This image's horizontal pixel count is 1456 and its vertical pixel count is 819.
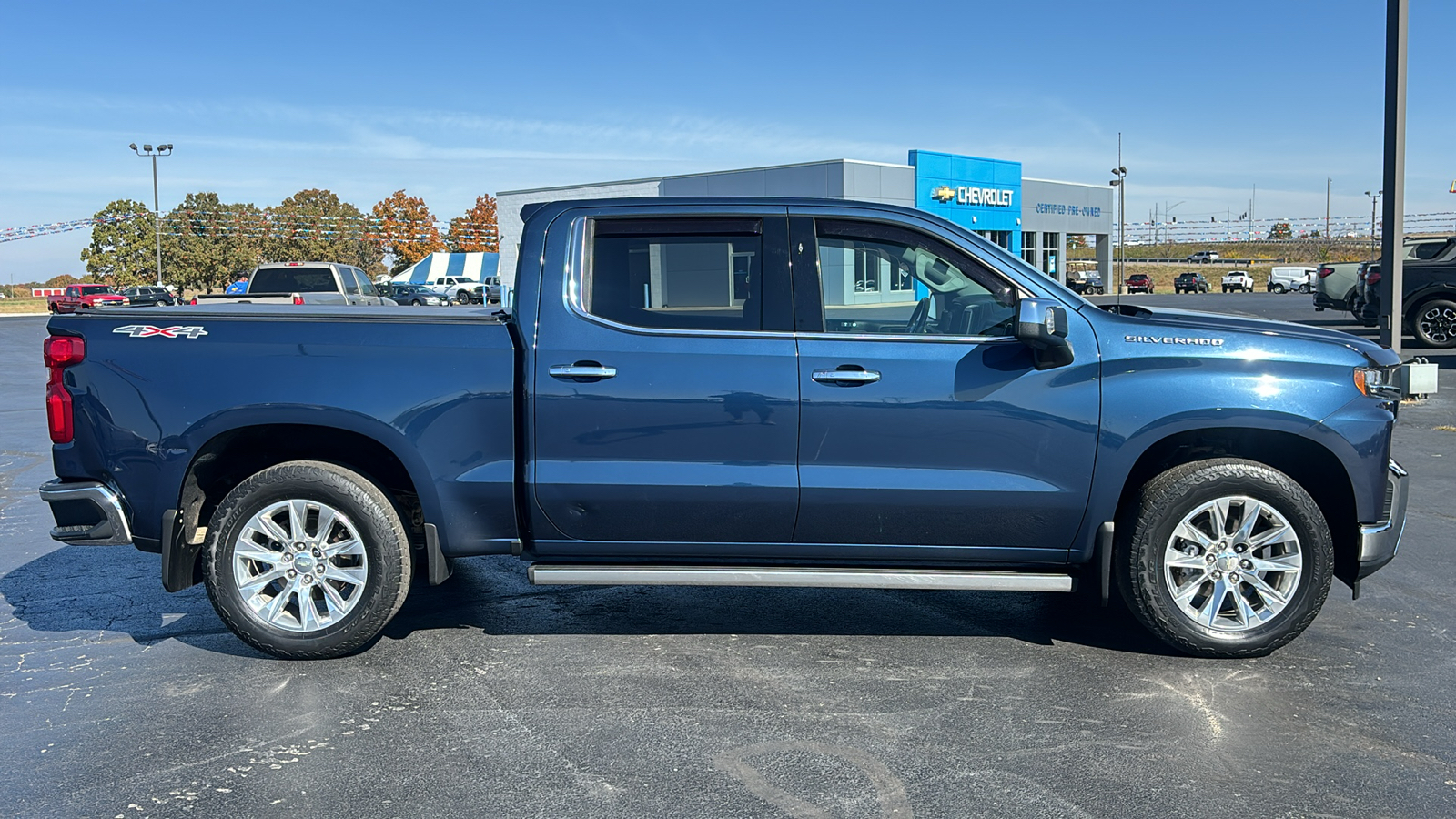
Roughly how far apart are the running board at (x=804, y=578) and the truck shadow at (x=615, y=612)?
1.98 ft

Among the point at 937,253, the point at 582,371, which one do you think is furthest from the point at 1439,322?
the point at 582,371

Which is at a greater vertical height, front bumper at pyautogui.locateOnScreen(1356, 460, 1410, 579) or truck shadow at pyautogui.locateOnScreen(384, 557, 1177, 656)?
front bumper at pyautogui.locateOnScreen(1356, 460, 1410, 579)

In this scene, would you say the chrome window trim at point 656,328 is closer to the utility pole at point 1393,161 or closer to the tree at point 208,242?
the utility pole at point 1393,161

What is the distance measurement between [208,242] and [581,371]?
87.8 metres

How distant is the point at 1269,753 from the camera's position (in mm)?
3832

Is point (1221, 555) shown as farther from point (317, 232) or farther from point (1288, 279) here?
point (317, 232)

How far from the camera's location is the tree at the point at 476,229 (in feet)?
360

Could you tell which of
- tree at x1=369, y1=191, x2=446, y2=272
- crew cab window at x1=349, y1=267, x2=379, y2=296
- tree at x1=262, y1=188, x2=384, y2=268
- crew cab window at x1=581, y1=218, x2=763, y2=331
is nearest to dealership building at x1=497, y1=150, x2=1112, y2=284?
crew cab window at x1=349, y1=267, x2=379, y2=296

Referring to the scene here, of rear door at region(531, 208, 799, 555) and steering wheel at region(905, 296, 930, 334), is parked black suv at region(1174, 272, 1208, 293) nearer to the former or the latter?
steering wheel at region(905, 296, 930, 334)

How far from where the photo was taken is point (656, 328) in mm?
4758

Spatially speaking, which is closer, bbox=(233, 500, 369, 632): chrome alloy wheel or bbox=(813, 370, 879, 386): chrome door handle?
bbox=(813, 370, 879, 386): chrome door handle

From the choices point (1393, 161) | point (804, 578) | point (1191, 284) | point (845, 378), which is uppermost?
point (1191, 284)

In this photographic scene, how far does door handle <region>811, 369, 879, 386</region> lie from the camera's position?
4.62 meters

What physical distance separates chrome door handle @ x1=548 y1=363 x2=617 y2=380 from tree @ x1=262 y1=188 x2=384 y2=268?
82.6m
